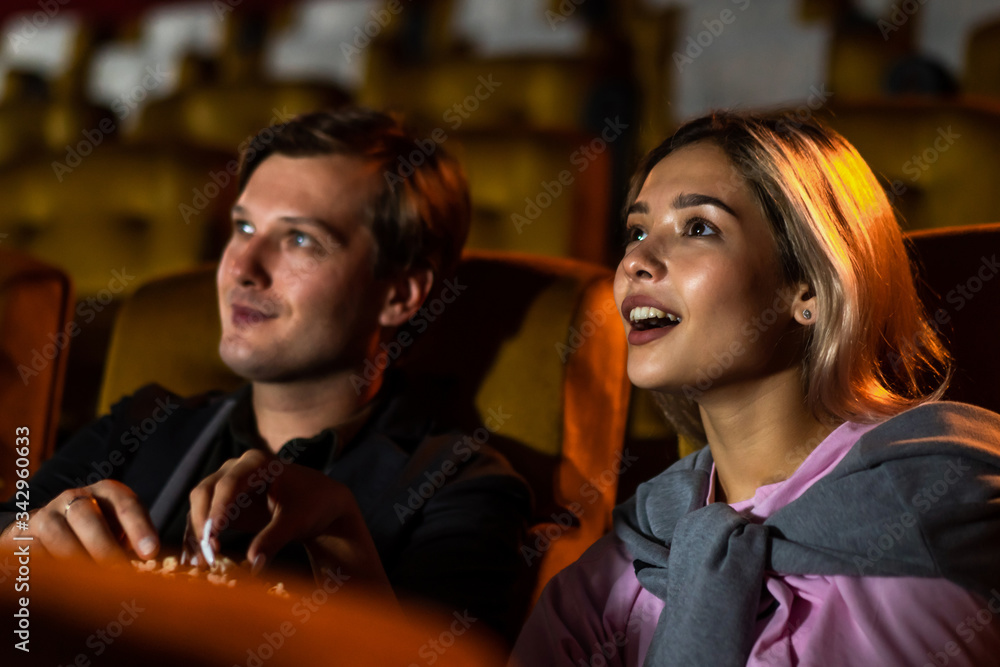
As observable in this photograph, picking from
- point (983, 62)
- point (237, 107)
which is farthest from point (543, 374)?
point (237, 107)

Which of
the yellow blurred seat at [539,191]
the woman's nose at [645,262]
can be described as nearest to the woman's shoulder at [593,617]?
the woman's nose at [645,262]

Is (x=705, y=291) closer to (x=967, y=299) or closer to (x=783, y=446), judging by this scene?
(x=783, y=446)

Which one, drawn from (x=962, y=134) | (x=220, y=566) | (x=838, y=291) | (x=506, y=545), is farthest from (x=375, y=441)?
(x=962, y=134)

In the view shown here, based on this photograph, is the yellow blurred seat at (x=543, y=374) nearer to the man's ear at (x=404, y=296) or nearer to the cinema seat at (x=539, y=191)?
the man's ear at (x=404, y=296)

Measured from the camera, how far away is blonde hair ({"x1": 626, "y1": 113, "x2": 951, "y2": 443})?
0.66 meters

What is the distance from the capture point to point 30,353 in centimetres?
110

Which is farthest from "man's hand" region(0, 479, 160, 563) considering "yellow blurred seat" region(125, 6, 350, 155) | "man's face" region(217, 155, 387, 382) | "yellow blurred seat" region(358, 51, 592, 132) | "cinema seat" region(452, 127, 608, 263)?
"yellow blurred seat" region(125, 6, 350, 155)

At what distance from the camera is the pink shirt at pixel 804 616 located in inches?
21.1

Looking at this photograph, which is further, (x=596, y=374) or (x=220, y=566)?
(x=596, y=374)

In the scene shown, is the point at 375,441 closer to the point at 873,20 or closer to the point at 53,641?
the point at 53,641

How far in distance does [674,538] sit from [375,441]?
33cm

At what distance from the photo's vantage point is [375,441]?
89 centimetres

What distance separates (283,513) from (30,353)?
23.8 inches

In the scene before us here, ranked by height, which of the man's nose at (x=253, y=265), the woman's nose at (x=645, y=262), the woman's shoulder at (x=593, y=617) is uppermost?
the woman's nose at (x=645, y=262)
